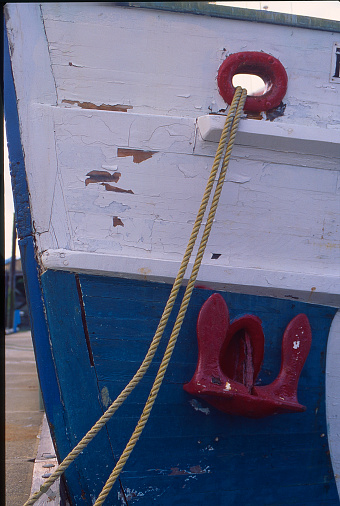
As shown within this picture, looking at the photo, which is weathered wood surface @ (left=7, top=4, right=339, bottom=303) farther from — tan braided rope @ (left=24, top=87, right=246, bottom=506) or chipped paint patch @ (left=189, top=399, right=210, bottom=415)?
chipped paint patch @ (left=189, top=399, right=210, bottom=415)

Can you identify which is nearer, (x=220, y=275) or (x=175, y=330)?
(x=175, y=330)

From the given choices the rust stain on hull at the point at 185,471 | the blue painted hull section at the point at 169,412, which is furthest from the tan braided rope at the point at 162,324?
the rust stain on hull at the point at 185,471

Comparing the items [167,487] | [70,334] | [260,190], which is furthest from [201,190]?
[167,487]

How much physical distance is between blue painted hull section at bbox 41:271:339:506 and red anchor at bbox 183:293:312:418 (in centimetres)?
6

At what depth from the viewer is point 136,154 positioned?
222cm

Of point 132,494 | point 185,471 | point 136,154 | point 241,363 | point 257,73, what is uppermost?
point 257,73

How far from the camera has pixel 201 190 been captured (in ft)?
7.44

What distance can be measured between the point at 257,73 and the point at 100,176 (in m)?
0.85

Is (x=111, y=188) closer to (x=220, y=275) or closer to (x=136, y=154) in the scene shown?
(x=136, y=154)

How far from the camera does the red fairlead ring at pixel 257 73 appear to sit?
2.27 meters

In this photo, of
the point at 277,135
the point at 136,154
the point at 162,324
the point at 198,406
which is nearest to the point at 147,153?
the point at 136,154

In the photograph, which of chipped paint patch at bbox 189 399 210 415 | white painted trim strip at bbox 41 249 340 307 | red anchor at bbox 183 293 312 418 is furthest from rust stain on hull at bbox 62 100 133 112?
chipped paint patch at bbox 189 399 210 415

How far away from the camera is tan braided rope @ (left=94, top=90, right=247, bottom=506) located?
1.87m

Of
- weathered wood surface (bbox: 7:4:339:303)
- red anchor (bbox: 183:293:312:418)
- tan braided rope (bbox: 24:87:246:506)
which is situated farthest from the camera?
weathered wood surface (bbox: 7:4:339:303)
